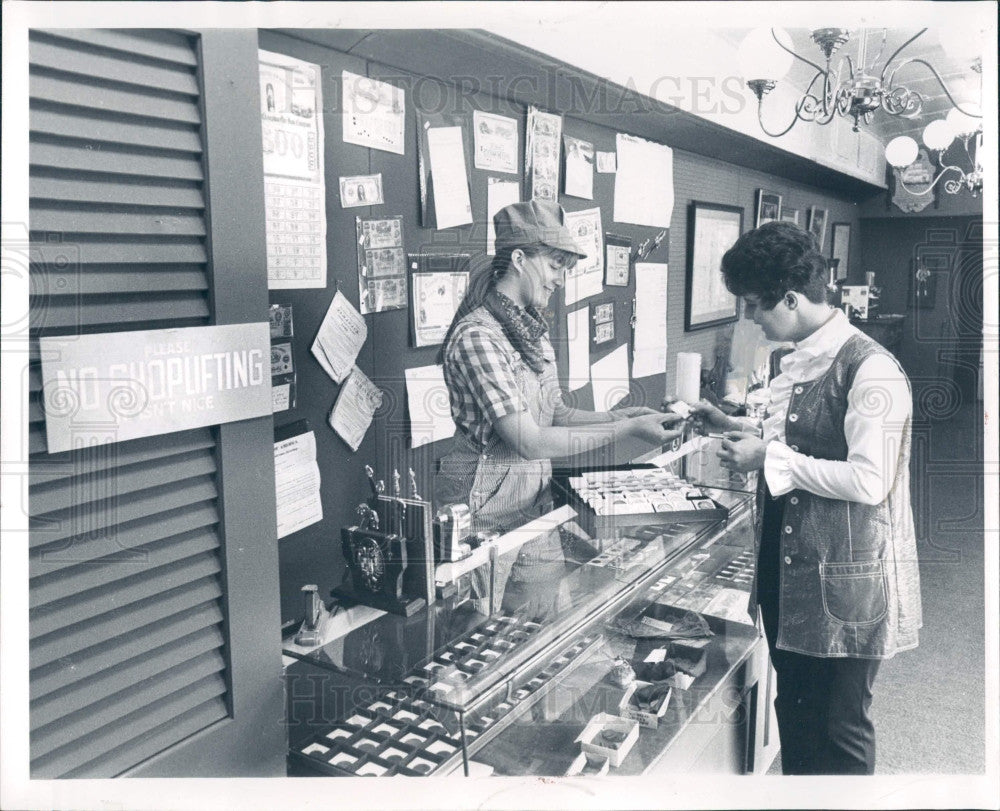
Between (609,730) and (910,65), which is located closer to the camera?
(609,730)

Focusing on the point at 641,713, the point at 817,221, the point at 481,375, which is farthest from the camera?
the point at 817,221

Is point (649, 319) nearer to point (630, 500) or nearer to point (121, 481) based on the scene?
point (630, 500)

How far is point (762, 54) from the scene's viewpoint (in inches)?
52.3

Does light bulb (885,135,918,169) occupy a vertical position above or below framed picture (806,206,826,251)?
above

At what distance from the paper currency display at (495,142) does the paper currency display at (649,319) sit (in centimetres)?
47

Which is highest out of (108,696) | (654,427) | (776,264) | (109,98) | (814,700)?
(109,98)

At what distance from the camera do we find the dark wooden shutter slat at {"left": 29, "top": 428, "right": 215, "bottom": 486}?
801 millimetres

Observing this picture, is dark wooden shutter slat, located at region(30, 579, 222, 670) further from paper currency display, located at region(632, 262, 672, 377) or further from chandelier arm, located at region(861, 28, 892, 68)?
chandelier arm, located at region(861, 28, 892, 68)

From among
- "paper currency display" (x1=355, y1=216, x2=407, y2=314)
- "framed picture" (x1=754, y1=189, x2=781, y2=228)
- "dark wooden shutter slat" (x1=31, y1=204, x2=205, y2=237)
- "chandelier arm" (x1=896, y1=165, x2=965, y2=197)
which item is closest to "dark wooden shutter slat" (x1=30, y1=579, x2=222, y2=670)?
"dark wooden shutter slat" (x1=31, y1=204, x2=205, y2=237)

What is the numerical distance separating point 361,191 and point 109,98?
2.58ft

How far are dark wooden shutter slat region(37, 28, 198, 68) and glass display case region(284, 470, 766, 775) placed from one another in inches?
32.9

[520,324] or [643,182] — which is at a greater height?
[643,182]

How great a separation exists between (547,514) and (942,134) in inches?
52.3

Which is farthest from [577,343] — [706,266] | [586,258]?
[706,266]
